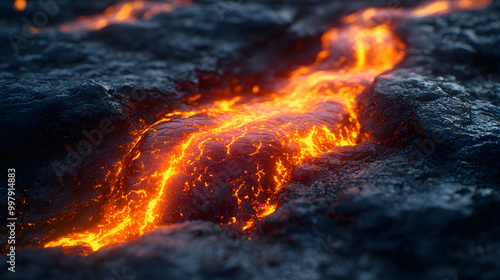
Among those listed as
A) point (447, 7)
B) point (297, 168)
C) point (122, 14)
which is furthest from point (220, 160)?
point (447, 7)

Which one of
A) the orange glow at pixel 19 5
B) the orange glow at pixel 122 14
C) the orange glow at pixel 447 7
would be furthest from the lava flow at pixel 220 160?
the orange glow at pixel 19 5

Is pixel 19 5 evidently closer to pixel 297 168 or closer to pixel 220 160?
pixel 220 160

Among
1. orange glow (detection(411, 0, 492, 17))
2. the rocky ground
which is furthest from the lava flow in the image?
orange glow (detection(411, 0, 492, 17))

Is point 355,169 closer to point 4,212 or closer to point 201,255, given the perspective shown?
point 201,255

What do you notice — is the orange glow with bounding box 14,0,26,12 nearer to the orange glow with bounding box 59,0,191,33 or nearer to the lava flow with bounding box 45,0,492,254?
the orange glow with bounding box 59,0,191,33

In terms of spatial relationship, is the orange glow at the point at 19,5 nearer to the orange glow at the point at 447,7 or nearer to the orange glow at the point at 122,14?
the orange glow at the point at 122,14

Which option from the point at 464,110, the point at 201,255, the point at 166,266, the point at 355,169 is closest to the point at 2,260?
the point at 166,266
